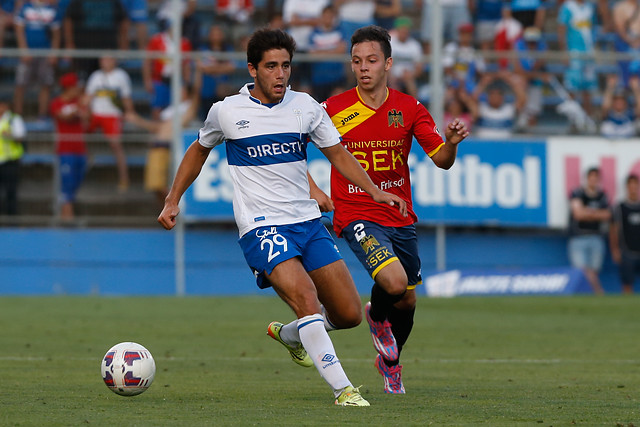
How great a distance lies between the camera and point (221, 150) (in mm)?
19156

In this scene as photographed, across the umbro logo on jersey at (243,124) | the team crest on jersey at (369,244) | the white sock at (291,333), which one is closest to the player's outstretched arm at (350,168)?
the umbro logo on jersey at (243,124)

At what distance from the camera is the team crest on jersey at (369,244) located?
27.6ft

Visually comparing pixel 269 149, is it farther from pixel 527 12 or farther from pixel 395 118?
pixel 527 12

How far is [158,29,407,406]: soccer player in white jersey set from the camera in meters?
7.41

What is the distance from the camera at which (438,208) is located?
1995 cm

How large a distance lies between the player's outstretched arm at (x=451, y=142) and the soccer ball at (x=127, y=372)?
2.53 m

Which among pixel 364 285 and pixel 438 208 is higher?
pixel 438 208

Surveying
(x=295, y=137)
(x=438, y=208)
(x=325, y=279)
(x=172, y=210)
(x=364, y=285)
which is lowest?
(x=364, y=285)

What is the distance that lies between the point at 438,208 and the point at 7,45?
7985mm

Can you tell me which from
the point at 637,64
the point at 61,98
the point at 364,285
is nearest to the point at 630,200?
the point at 637,64

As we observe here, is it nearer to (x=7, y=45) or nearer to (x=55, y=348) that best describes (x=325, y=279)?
(x=55, y=348)

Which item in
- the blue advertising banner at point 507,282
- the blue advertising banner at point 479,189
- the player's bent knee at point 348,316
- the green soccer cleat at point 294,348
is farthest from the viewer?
the blue advertising banner at point 507,282

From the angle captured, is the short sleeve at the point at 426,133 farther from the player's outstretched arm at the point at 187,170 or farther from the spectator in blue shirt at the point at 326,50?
the spectator in blue shirt at the point at 326,50

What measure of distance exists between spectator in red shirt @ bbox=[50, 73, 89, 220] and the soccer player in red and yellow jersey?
11.0m
